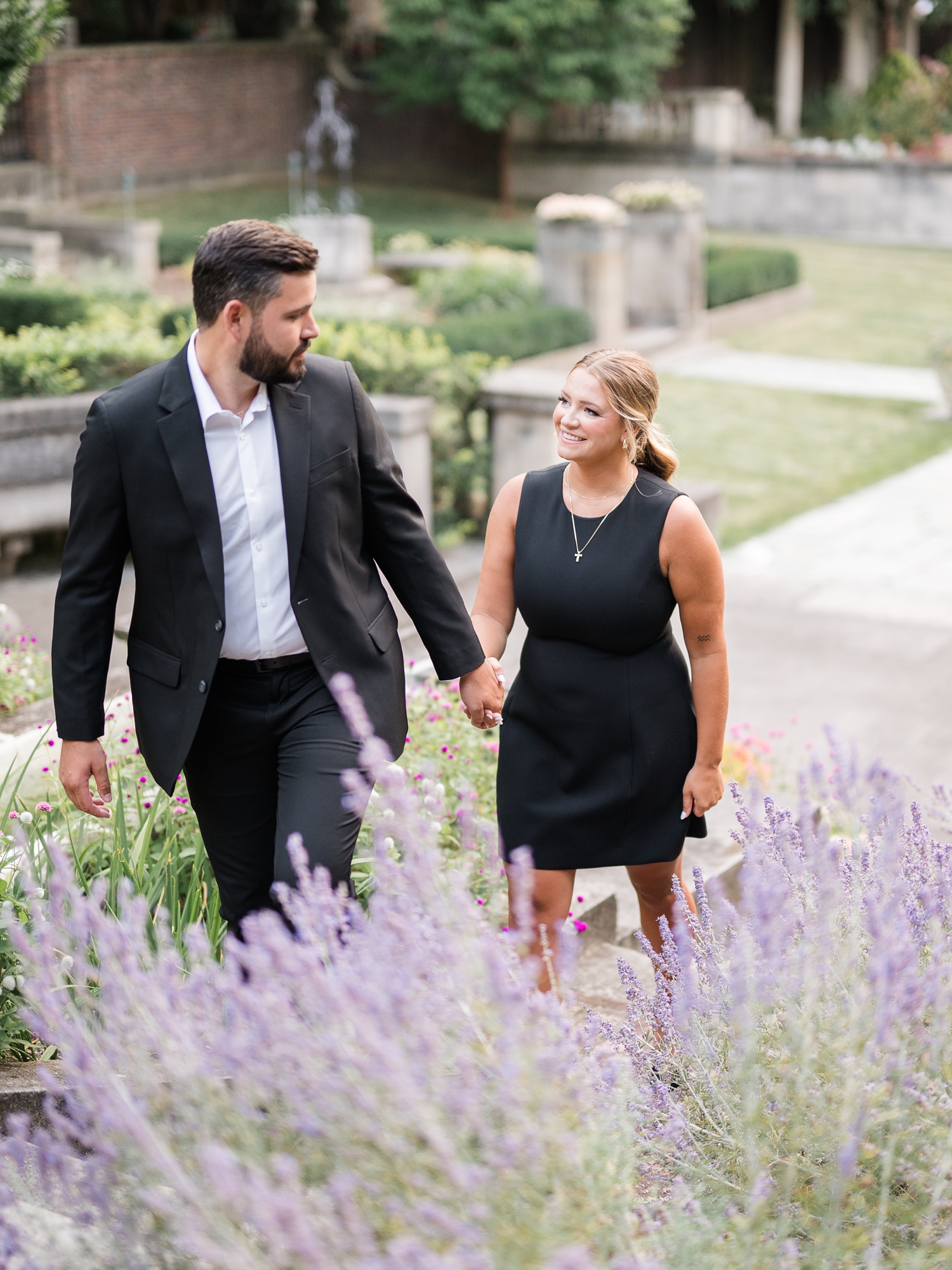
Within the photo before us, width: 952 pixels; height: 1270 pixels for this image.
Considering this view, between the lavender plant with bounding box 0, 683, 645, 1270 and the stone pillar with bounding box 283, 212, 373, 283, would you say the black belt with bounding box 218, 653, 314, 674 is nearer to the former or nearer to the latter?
the lavender plant with bounding box 0, 683, 645, 1270

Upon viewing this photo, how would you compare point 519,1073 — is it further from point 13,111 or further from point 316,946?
point 13,111

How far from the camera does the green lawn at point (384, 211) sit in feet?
70.8

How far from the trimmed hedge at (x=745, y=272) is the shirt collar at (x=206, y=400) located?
16.5 metres

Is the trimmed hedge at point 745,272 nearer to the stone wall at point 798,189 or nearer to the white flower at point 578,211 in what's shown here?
the white flower at point 578,211

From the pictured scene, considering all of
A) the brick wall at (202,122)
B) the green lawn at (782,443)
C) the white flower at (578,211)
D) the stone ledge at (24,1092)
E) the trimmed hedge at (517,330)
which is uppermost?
the brick wall at (202,122)

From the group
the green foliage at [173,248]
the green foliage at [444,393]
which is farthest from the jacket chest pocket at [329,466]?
the green foliage at [173,248]

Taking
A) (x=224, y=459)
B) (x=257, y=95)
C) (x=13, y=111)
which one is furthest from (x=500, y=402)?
(x=257, y=95)

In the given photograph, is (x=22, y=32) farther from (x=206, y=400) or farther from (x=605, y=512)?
(x=605, y=512)

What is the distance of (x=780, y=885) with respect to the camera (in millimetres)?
2082

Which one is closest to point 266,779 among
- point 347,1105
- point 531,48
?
point 347,1105

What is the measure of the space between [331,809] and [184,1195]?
119cm

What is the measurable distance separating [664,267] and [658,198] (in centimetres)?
81

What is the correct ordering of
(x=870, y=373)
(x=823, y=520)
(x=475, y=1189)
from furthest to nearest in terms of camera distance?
(x=870, y=373), (x=823, y=520), (x=475, y=1189)

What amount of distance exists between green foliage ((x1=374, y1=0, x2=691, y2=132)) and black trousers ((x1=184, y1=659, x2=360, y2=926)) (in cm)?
2303
